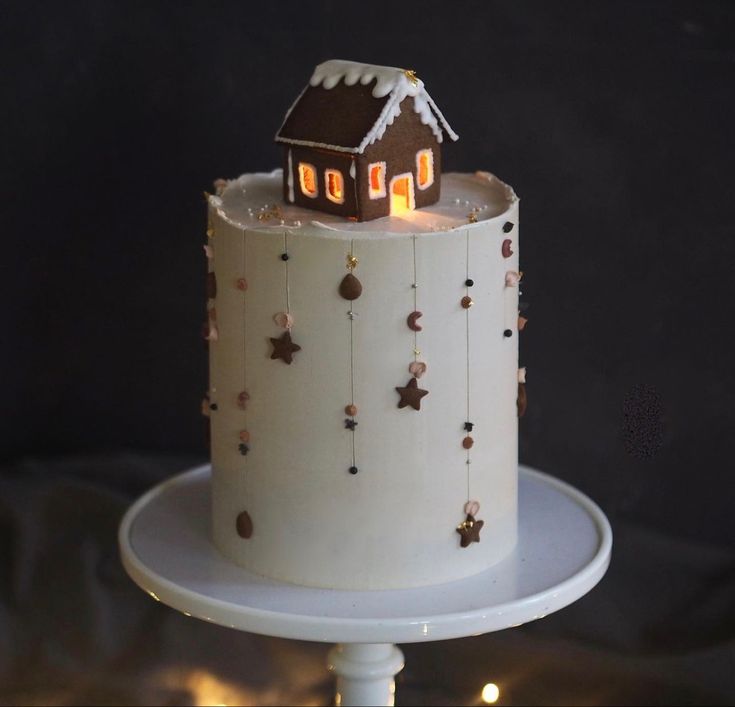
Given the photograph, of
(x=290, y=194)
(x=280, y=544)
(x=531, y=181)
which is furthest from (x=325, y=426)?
(x=531, y=181)

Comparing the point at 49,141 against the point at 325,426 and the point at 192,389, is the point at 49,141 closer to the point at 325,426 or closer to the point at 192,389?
the point at 192,389

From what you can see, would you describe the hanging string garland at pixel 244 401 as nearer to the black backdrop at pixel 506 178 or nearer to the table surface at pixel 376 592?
the table surface at pixel 376 592

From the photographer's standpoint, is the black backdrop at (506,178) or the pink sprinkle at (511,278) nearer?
the pink sprinkle at (511,278)

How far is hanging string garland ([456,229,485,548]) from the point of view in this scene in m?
1.27

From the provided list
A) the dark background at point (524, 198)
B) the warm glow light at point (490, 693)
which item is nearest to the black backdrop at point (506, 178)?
the dark background at point (524, 198)

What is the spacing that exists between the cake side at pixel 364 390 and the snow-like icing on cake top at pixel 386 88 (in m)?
0.08

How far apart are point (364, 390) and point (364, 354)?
3cm

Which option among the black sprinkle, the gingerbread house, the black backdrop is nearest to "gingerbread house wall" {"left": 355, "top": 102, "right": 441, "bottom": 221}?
the gingerbread house

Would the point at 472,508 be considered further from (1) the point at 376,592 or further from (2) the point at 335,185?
(2) the point at 335,185

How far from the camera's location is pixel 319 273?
125cm

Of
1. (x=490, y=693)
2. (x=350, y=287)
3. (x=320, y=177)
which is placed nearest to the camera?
(x=350, y=287)

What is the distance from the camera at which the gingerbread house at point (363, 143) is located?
1307mm

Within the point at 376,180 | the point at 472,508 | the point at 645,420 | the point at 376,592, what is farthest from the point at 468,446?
the point at 645,420

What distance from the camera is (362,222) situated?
1309mm
